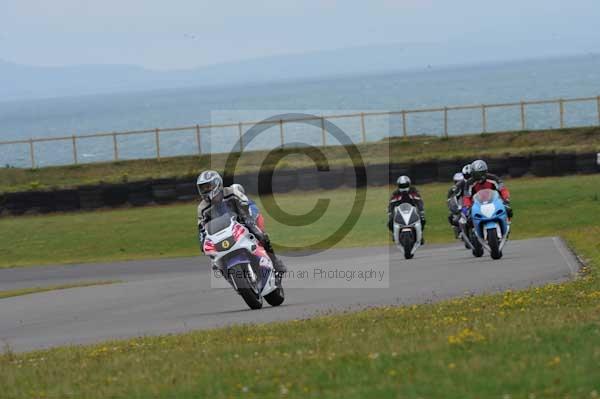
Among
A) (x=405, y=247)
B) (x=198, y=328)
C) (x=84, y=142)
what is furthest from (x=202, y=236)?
(x=84, y=142)

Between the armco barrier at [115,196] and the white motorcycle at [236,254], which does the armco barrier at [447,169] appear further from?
the white motorcycle at [236,254]

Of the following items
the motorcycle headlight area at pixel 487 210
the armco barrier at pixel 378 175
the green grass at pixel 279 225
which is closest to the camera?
the motorcycle headlight area at pixel 487 210

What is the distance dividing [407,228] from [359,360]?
13.2 m

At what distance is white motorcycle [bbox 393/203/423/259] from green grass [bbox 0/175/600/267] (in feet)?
26.6

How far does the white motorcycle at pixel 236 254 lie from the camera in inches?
562

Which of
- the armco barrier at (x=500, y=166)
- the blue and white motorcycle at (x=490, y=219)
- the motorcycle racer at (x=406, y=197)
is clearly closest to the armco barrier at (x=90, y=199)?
the armco barrier at (x=500, y=166)

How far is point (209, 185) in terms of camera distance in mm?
14656

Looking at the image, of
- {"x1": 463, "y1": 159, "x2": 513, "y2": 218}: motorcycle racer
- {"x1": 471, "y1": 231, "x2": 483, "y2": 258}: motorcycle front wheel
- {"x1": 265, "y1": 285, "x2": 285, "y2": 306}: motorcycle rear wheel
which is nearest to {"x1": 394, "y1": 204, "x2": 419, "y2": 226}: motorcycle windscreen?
{"x1": 471, "y1": 231, "x2": 483, "y2": 258}: motorcycle front wheel

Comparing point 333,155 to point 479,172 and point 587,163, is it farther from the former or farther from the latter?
point 479,172

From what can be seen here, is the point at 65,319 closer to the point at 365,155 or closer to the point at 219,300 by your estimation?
the point at 219,300

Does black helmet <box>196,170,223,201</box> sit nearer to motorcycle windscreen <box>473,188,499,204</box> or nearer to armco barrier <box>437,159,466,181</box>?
motorcycle windscreen <box>473,188,499,204</box>

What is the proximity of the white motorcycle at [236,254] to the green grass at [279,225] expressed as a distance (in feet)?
53.0

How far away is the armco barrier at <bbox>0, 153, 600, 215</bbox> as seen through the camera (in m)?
38.6

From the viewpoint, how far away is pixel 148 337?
12664 mm
